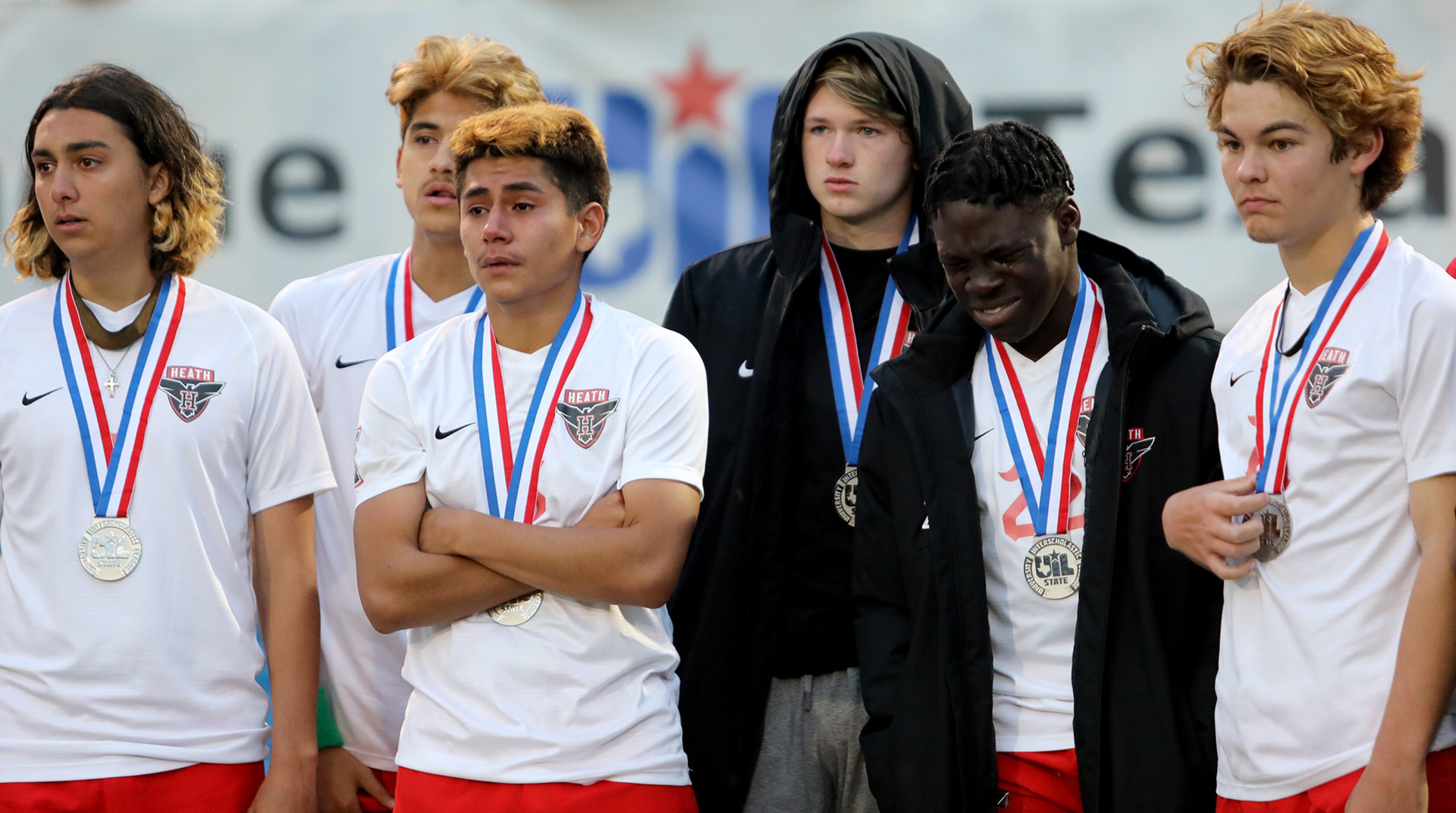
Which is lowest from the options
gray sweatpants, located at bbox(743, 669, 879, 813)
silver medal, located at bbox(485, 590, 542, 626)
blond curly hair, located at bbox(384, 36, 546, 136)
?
gray sweatpants, located at bbox(743, 669, 879, 813)

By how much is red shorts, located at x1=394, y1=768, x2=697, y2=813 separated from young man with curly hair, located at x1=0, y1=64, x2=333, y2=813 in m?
0.45

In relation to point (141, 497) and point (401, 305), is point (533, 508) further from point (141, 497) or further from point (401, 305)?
point (401, 305)

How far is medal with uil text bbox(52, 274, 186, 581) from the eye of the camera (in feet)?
8.51

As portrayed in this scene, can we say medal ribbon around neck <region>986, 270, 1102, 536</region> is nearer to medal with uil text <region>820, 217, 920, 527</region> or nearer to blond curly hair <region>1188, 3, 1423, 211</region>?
medal with uil text <region>820, 217, 920, 527</region>

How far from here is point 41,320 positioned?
2.75m

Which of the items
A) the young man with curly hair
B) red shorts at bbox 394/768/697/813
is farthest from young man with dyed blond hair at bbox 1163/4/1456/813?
the young man with curly hair

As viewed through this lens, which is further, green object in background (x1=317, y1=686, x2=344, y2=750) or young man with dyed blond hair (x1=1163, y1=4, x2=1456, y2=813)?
green object in background (x1=317, y1=686, x2=344, y2=750)

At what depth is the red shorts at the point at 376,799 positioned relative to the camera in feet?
9.77

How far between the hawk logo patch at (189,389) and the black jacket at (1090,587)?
51.8 inches

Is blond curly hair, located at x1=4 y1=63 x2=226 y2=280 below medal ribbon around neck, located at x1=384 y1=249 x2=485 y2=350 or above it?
above

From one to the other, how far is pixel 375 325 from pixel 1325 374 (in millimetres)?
2036

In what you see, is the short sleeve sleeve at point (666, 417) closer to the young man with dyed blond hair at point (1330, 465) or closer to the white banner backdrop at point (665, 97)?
the young man with dyed blond hair at point (1330, 465)

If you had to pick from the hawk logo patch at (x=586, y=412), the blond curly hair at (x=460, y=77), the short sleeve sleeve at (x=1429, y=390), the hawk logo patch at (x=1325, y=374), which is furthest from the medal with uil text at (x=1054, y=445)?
the blond curly hair at (x=460, y=77)

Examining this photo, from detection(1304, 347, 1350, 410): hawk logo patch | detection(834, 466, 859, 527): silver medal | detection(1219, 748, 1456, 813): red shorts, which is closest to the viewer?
detection(1219, 748, 1456, 813): red shorts
